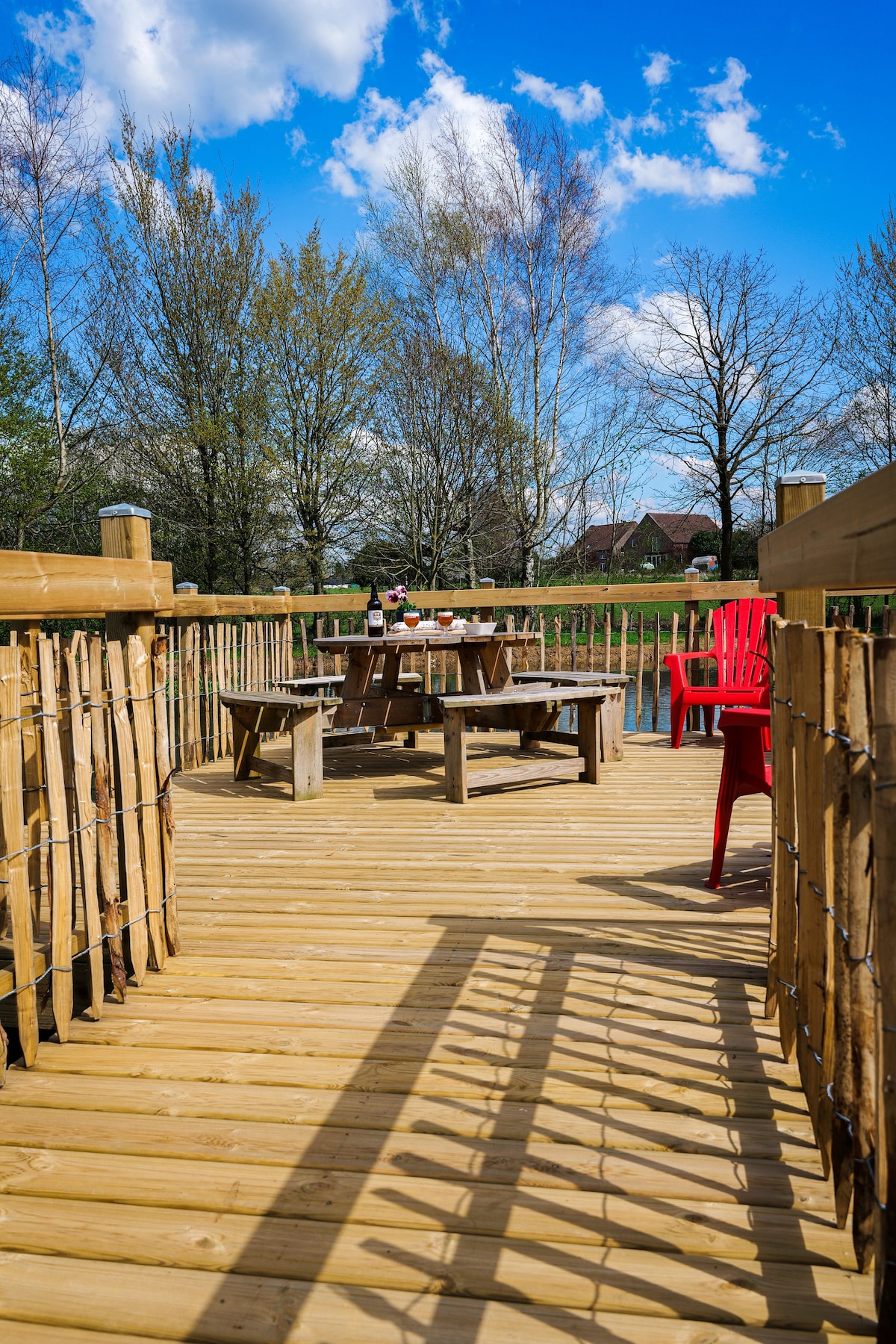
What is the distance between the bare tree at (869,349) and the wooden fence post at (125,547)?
15.5m

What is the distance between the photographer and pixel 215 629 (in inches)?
249

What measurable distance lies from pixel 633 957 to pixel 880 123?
2323 cm

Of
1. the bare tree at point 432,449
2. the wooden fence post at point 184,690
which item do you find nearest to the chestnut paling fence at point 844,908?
the wooden fence post at point 184,690

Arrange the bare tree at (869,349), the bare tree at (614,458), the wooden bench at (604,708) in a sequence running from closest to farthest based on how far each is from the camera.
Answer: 1. the wooden bench at (604,708)
2. the bare tree at (869,349)
3. the bare tree at (614,458)

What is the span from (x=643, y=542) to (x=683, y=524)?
82.4 inches

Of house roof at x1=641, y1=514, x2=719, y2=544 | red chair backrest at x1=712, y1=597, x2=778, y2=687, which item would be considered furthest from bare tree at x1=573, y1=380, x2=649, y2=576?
red chair backrest at x1=712, y1=597, x2=778, y2=687

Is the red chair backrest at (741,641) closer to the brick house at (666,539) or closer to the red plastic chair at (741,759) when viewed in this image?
the red plastic chair at (741,759)

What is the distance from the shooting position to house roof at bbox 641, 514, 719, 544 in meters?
21.3

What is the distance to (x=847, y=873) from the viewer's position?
132cm

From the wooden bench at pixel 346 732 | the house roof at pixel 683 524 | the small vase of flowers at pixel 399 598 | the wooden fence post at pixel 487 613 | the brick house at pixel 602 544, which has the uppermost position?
the house roof at pixel 683 524

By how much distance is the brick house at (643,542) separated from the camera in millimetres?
18891

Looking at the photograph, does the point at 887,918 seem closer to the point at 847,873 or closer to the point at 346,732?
the point at 847,873

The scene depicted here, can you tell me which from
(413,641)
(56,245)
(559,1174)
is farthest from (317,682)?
(56,245)

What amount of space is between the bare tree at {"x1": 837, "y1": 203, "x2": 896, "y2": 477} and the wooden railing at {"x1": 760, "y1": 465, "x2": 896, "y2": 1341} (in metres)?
15.6
